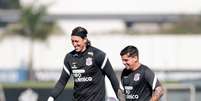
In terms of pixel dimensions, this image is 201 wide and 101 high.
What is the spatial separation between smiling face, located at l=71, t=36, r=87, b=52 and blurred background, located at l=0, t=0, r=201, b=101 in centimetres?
912

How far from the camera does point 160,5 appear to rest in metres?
80.9

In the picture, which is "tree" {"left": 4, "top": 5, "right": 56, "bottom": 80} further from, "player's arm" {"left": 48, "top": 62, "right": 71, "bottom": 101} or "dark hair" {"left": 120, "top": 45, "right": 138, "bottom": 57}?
"dark hair" {"left": 120, "top": 45, "right": 138, "bottom": 57}

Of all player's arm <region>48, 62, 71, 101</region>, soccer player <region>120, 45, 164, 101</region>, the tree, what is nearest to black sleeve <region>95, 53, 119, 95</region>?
soccer player <region>120, 45, 164, 101</region>

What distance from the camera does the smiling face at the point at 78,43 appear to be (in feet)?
42.3

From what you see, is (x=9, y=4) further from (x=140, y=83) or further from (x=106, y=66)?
(x=140, y=83)

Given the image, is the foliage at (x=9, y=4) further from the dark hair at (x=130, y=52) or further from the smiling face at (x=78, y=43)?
the dark hair at (x=130, y=52)

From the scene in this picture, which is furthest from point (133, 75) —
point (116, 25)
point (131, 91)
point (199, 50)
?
point (116, 25)

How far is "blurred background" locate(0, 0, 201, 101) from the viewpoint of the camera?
2494cm

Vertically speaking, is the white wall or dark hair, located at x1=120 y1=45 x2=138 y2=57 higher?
dark hair, located at x1=120 y1=45 x2=138 y2=57

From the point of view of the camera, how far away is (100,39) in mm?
56094

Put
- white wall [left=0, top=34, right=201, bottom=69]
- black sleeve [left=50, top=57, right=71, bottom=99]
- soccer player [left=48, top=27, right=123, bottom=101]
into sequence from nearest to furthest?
1. soccer player [left=48, top=27, right=123, bottom=101]
2. black sleeve [left=50, top=57, right=71, bottom=99]
3. white wall [left=0, top=34, right=201, bottom=69]

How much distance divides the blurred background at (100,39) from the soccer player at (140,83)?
9197 mm

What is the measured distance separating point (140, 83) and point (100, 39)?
43314 millimetres

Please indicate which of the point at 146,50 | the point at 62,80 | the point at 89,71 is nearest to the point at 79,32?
the point at 89,71
